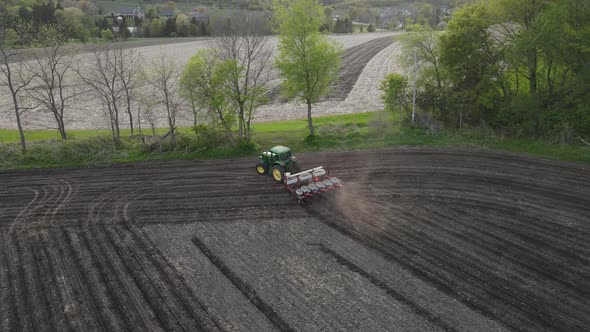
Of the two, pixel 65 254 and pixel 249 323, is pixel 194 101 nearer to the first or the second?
pixel 65 254

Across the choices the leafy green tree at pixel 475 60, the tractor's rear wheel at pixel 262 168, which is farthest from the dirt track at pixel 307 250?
the leafy green tree at pixel 475 60

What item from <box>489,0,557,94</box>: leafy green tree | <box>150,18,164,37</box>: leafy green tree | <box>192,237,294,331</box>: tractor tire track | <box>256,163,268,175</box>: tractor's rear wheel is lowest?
<box>192,237,294,331</box>: tractor tire track

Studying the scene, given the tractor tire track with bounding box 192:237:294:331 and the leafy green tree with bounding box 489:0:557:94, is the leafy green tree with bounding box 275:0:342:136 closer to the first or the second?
the leafy green tree with bounding box 489:0:557:94

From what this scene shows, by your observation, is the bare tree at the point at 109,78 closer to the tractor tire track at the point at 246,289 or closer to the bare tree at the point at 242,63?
the bare tree at the point at 242,63

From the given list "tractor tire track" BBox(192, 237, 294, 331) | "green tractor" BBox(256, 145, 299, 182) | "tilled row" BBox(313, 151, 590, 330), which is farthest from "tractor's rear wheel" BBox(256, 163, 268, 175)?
"tractor tire track" BBox(192, 237, 294, 331)

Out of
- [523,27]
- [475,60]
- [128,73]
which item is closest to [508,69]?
[475,60]
